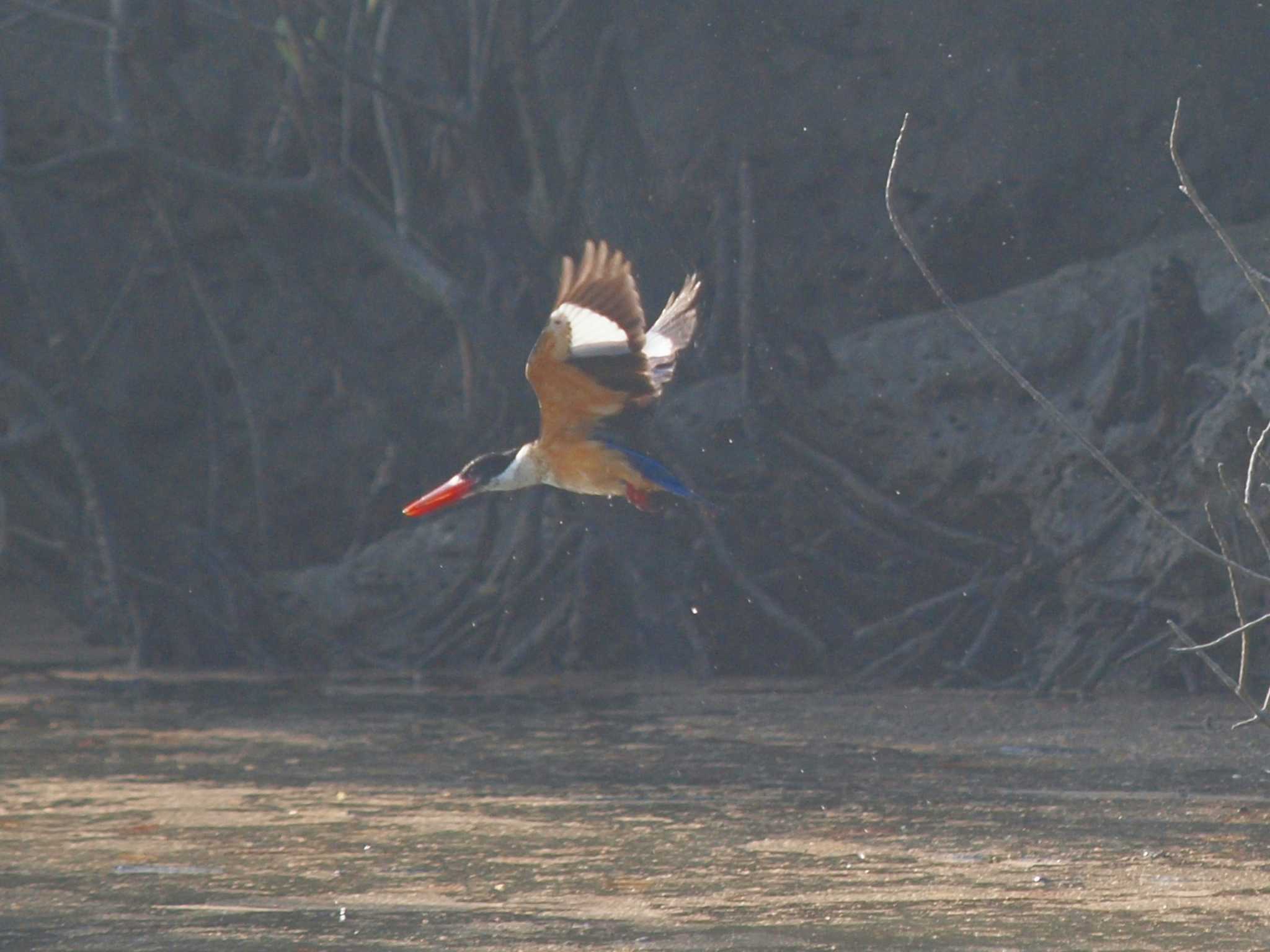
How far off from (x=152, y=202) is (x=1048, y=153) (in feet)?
12.1

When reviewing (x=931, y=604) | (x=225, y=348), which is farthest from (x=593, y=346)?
(x=225, y=348)

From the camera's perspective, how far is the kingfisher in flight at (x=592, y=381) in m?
6.07

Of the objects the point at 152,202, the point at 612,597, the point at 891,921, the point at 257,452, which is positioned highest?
the point at 152,202

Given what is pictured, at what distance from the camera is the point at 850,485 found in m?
9.46

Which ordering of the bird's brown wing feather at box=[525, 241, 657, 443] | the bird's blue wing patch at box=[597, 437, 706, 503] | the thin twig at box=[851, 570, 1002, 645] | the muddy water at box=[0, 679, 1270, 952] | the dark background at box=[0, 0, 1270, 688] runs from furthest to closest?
1. the dark background at box=[0, 0, 1270, 688]
2. the thin twig at box=[851, 570, 1002, 645]
3. the bird's blue wing patch at box=[597, 437, 706, 503]
4. the bird's brown wing feather at box=[525, 241, 657, 443]
5. the muddy water at box=[0, 679, 1270, 952]

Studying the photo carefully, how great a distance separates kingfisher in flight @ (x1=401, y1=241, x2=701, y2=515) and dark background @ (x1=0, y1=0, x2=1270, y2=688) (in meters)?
2.15

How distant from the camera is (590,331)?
6145 mm

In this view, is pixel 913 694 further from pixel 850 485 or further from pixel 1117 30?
pixel 1117 30

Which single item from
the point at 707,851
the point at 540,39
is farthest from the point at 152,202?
the point at 707,851

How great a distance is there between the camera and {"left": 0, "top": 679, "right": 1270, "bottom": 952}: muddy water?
496 cm

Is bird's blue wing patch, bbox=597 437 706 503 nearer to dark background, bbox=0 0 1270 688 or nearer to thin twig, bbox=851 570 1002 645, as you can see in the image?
dark background, bbox=0 0 1270 688

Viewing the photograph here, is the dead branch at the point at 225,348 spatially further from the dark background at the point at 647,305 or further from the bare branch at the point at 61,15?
the bare branch at the point at 61,15

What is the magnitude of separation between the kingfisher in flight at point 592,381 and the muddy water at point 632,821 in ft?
2.68

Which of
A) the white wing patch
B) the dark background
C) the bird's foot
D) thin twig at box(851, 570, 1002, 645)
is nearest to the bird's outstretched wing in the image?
the white wing patch
